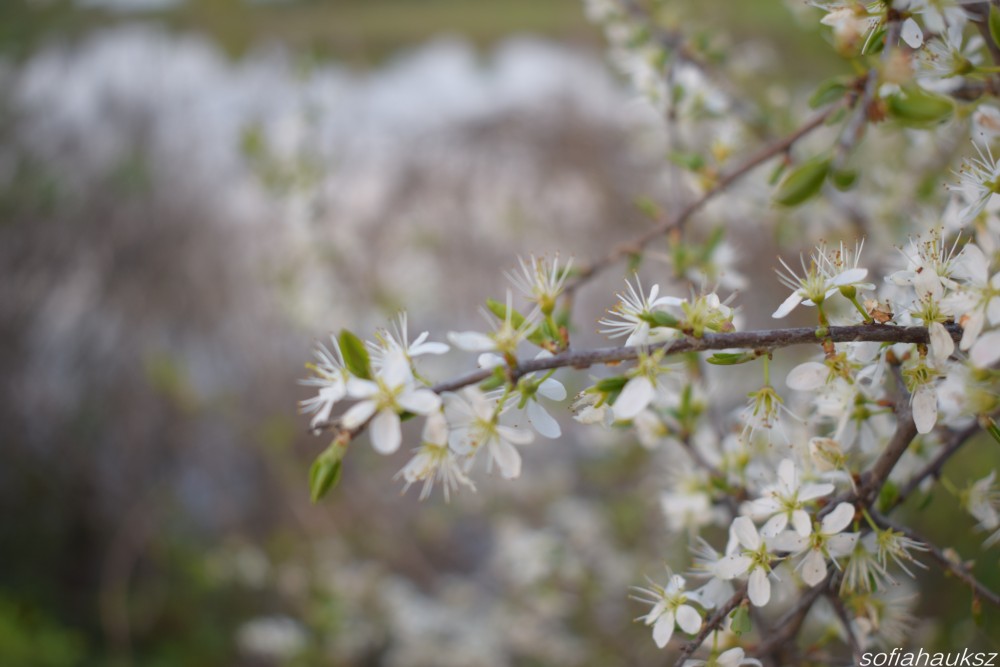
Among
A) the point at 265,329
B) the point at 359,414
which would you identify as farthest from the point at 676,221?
the point at 265,329

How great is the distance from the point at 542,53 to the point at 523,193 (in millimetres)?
1628

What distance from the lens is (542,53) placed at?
530 centimetres

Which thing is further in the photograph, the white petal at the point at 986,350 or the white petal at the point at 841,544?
the white petal at the point at 841,544

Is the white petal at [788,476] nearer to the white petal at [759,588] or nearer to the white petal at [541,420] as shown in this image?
the white petal at [759,588]

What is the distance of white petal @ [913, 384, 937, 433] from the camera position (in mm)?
708

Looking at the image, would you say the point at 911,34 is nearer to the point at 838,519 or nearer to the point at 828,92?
the point at 828,92

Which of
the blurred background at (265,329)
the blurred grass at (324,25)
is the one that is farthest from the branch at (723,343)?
the blurred grass at (324,25)

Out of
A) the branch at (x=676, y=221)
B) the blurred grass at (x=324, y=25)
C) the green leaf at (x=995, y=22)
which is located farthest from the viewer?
the blurred grass at (x=324, y=25)

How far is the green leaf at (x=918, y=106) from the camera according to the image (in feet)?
2.19

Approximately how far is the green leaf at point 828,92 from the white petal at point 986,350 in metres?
0.37

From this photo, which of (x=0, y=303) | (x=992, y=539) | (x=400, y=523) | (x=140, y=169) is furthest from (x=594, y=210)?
(x=992, y=539)

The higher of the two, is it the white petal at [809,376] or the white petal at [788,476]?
the white petal at [809,376]

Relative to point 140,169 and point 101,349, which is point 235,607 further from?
point 140,169

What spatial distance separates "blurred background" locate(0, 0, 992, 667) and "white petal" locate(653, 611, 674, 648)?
5.68 feet
